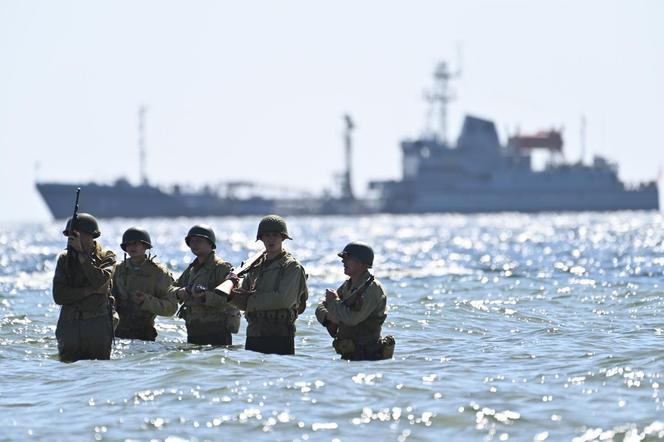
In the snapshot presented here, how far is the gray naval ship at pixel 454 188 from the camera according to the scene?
535 feet

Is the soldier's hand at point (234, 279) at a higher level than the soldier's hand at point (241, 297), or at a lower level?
higher

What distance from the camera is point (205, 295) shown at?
477 inches

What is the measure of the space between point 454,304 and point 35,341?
9.07 meters

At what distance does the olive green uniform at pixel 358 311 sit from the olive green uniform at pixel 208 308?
1507mm

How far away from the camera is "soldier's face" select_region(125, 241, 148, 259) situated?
12688mm

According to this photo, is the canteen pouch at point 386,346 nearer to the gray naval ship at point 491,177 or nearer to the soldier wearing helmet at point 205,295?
the soldier wearing helmet at point 205,295

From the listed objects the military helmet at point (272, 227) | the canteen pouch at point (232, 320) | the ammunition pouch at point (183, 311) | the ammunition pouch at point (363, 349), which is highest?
the military helmet at point (272, 227)

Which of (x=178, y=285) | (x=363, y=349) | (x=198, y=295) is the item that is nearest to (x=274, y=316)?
(x=363, y=349)

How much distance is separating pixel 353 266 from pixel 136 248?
3081mm

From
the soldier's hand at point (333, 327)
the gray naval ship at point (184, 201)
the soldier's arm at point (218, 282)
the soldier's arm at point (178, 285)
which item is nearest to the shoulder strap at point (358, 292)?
the soldier's hand at point (333, 327)

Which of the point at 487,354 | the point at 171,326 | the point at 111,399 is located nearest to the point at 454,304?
the point at 171,326

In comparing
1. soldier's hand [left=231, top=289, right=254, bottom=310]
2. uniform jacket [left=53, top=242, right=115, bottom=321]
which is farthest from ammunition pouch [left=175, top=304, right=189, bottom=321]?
soldier's hand [left=231, top=289, right=254, bottom=310]

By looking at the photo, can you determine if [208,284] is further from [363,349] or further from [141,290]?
[363,349]

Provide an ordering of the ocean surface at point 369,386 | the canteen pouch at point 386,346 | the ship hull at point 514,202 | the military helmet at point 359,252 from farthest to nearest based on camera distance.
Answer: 1. the ship hull at point 514,202
2. the canteen pouch at point 386,346
3. the military helmet at point 359,252
4. the ocean surface at point 369,386
